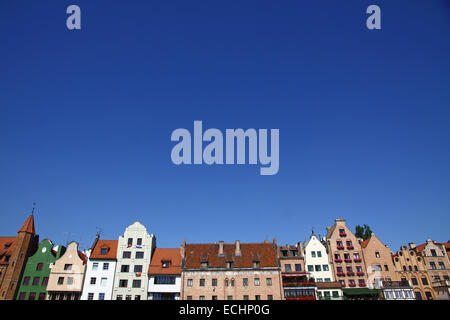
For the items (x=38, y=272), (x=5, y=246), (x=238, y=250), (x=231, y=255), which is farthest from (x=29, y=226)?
(x=238, y=250)

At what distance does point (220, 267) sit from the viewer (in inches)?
2450

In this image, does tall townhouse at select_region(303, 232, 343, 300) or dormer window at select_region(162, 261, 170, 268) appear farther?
dormer window at select_region(162, 261, 170, 268)

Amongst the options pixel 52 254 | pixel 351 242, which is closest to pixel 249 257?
pixel 351 242

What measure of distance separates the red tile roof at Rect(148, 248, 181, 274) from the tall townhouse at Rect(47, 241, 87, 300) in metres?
14.4

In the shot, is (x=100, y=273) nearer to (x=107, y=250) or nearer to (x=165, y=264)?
(x=107, y=250)

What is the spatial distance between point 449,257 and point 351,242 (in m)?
22.5

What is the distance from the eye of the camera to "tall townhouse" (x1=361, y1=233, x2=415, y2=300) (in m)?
61.3

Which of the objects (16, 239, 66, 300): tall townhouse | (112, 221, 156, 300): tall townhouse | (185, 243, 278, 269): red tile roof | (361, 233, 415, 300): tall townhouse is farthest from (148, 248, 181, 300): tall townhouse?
(361, 233, 415, 300): tall townhouse

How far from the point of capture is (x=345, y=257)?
217 ft

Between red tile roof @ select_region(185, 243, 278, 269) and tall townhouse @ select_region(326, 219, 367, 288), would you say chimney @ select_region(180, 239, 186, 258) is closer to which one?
red tile roof @ select_region(185, 243, 278, 269)

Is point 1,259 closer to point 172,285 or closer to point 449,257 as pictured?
point 172,285

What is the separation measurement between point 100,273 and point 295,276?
41.1 meters
